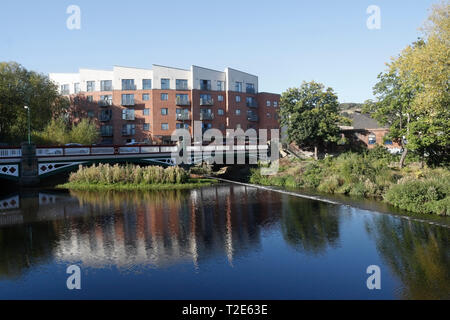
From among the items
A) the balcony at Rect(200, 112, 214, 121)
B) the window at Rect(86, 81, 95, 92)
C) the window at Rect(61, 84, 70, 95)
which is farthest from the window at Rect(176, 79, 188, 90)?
the window at Rect(61, 84, 70, 95)

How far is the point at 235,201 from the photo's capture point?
2564 centimetres

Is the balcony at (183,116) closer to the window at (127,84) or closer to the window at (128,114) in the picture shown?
the window at (128,114)

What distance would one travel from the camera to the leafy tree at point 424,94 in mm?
23359

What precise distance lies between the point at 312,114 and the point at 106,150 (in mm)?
25317

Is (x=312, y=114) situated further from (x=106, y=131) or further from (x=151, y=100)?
(x=106, y=131)

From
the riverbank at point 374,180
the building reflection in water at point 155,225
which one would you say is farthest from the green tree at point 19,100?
the riverbank at point 374,180

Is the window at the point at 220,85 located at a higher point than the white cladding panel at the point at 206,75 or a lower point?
lower

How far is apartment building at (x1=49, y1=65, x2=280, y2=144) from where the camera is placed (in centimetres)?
5781

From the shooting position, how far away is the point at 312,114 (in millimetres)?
45875

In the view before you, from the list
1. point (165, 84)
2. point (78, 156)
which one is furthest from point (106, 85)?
point (78, 156)

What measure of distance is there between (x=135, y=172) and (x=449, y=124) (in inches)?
990

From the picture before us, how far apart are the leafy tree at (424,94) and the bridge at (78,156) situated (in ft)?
47.9

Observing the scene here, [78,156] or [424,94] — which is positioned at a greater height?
[424,94]

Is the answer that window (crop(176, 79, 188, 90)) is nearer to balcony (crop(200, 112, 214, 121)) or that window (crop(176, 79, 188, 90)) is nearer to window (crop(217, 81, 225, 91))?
balcony (crop(200, 112, 214, 121))
